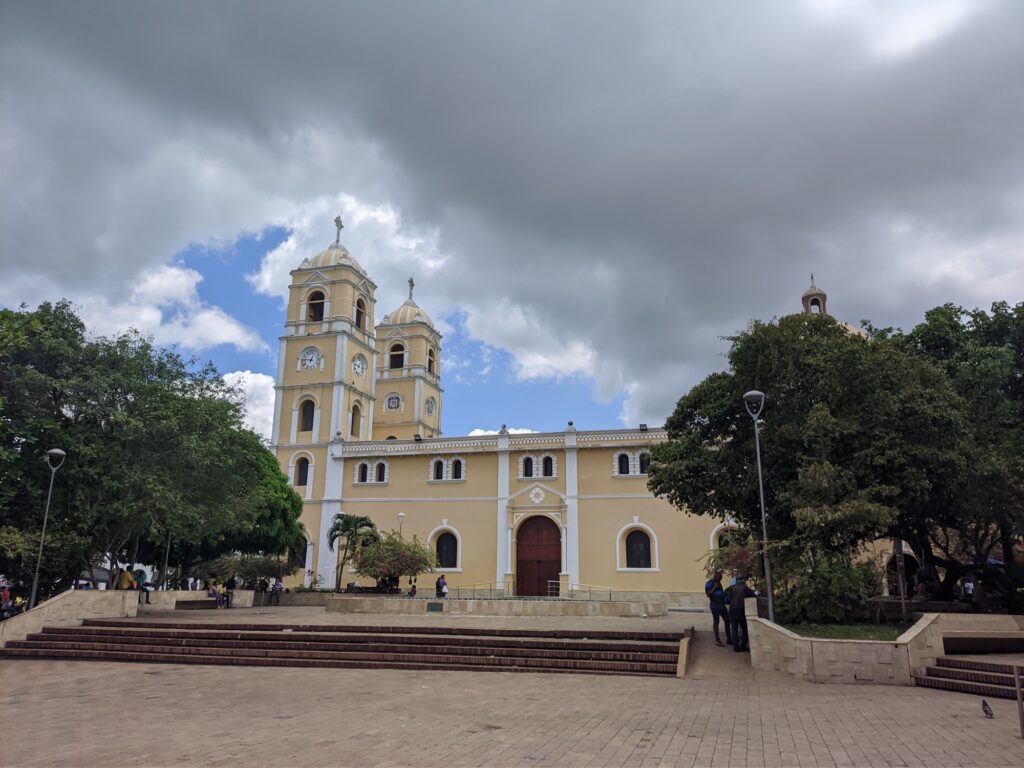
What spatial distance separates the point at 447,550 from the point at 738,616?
73.1 feet

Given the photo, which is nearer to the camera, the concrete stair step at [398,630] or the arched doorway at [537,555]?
the concrete stair step at [398,630]

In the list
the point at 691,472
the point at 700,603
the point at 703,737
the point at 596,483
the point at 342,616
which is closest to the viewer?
the point at 703,737

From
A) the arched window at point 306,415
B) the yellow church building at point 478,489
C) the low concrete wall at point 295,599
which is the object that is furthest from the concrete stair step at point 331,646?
the arched window at point 306,415

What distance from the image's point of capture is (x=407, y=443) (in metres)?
36.8

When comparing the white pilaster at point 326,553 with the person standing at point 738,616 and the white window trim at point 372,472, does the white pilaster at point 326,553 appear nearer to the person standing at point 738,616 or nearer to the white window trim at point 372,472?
the white window trim at point 372,472

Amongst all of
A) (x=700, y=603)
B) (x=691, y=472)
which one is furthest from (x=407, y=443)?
(x=691, y=472)

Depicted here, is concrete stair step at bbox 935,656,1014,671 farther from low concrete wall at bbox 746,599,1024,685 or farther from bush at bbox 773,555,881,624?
bush at bbox 773,555,881,624

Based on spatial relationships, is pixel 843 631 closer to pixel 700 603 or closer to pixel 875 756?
pixel 875 756

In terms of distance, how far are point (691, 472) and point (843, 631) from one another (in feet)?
17.2

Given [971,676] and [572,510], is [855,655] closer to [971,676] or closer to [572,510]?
[971,676]

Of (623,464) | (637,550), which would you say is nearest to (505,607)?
(637,550)

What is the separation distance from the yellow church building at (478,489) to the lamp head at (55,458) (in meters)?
19.5

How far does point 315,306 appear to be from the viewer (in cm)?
4288

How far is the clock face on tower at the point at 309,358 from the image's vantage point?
40906 mm
